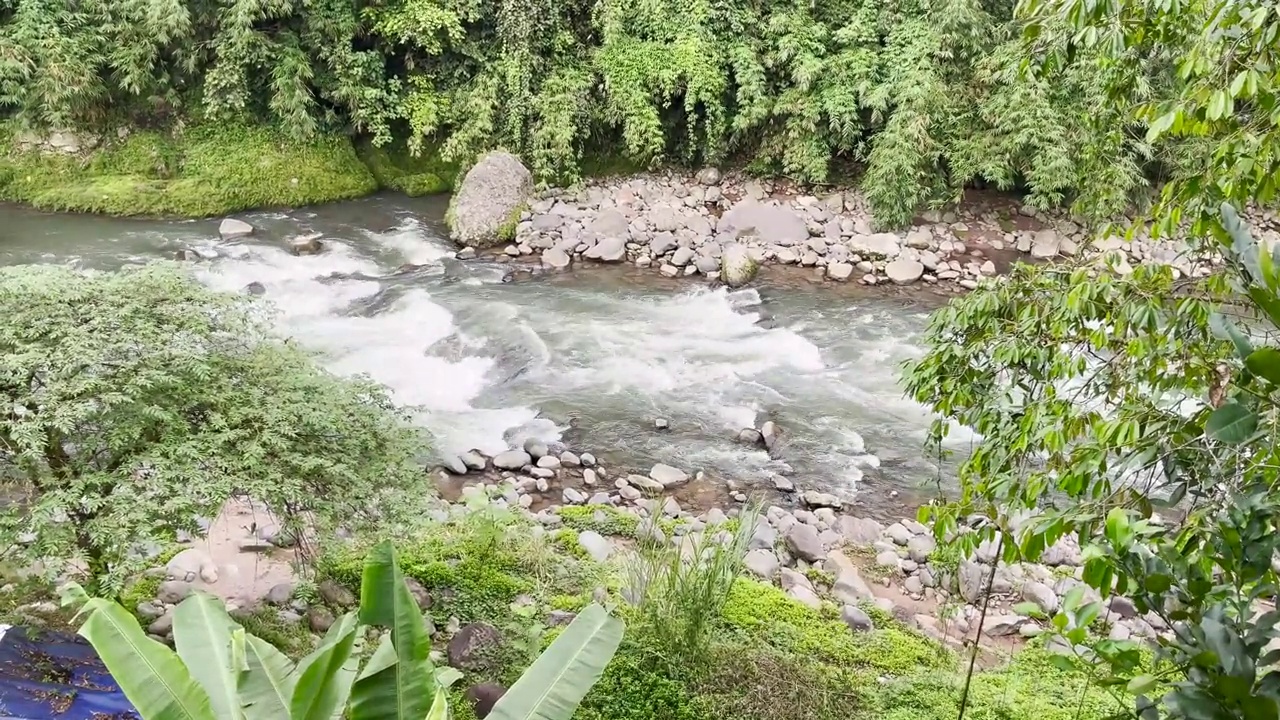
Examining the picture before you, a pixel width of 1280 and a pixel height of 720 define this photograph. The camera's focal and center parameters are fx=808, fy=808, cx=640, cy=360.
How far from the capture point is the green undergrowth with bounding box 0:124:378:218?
972 centimetres

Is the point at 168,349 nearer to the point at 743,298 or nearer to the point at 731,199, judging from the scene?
the point at 743,298

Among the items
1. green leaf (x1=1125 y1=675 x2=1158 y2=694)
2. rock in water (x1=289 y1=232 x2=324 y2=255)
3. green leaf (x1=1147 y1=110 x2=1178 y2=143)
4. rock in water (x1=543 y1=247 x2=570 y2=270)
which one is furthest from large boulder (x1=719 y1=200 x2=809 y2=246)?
green leaf (x1=1125 y1=675 x2=1158 y2=694)

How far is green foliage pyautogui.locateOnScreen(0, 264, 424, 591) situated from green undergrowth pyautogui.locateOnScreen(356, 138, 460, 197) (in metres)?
7.97

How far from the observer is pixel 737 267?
358 inches

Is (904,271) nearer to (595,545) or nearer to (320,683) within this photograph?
(595,545)

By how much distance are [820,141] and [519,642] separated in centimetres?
863

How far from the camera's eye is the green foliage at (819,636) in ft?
11.5

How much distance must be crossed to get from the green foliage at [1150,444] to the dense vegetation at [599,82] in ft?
25.4

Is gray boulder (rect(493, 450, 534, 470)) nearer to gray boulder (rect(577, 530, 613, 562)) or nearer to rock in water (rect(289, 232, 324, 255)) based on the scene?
gray boulder (rect(577, 530, 613, 562))

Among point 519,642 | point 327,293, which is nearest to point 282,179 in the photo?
point 327,293

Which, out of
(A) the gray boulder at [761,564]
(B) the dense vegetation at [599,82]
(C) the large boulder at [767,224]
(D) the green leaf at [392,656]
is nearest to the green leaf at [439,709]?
(D) the green leaf at [392,656]

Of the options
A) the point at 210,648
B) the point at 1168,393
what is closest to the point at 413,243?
the point at 210,648

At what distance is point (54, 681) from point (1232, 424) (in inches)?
125

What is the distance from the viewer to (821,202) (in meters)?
10.6
